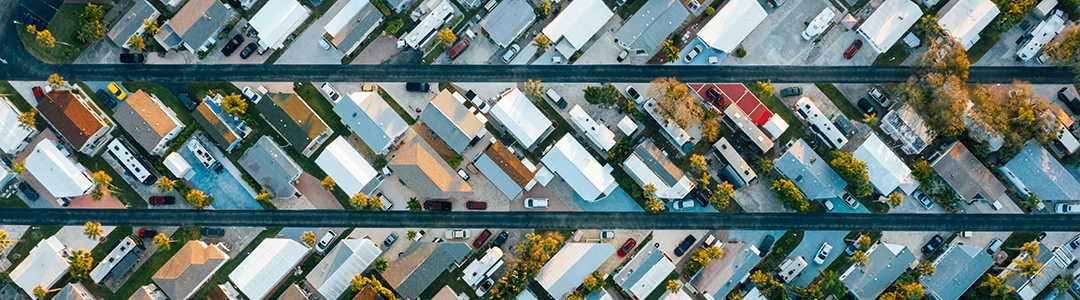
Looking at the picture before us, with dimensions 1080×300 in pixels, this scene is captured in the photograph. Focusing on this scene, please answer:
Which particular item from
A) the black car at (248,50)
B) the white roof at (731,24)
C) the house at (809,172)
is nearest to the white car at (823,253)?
the house at (809,172)

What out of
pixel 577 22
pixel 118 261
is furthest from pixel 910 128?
pixel 118 261

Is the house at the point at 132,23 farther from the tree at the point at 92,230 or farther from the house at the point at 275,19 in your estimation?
the tree at the point at 92,230

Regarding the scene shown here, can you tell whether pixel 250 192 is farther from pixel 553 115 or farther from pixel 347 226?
pixel 553 115

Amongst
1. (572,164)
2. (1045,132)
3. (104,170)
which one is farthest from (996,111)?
(104,170)

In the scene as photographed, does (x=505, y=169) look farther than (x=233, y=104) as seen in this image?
Yes

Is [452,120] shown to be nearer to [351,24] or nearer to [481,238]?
[481,238]

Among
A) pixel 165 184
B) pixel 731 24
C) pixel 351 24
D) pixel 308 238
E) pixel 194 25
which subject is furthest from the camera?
pixel 351 24
